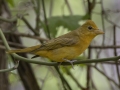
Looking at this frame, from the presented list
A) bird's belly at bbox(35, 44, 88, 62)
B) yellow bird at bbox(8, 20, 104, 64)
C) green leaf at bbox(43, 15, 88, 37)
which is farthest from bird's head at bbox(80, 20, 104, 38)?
green leaf at bbox(43, 15, 88, 37)

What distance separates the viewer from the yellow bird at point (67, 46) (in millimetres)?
1707

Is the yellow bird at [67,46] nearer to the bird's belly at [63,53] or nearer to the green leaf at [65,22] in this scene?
the bird's belly at [63,53]

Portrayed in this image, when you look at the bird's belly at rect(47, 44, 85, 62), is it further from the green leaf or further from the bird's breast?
the green leaf

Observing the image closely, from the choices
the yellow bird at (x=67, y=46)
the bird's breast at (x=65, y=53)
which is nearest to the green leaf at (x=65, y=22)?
the yellow bird at (x=67, y=46)

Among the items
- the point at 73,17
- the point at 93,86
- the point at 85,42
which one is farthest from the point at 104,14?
the point at 85,42

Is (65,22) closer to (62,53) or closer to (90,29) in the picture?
(90,29)

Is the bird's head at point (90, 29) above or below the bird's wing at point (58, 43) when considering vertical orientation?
above

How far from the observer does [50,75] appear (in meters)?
3.07

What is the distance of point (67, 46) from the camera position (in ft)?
5.87

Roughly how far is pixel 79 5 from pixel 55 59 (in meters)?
1.59

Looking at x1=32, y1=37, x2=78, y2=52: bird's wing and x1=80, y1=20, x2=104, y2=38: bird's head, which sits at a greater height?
x1=80, y1=20, x2=104, y2=38: bird's head

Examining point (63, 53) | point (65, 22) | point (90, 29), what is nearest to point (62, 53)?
point (63, 53)

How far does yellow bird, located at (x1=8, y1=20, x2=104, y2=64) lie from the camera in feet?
5.60

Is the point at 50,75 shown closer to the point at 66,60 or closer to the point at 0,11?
the point at 0,11
